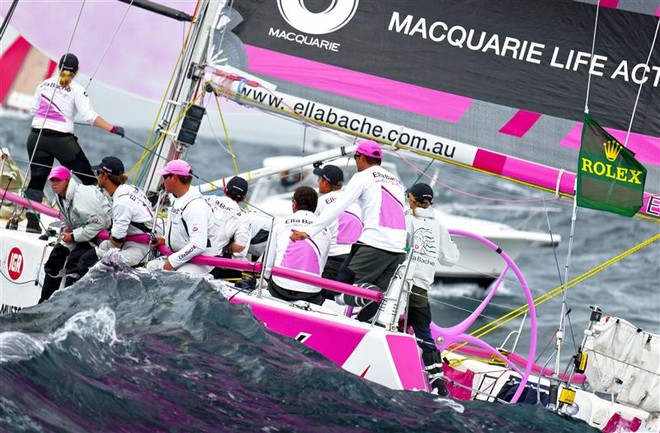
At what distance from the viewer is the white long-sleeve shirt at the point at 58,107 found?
29.1ft

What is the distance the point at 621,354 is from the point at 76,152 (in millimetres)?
4080

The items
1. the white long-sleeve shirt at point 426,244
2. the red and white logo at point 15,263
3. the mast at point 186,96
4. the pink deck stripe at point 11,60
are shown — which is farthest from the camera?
the pink deck stripe at point 11,60

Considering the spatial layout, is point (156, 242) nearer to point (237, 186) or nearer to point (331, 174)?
point (237, 186)

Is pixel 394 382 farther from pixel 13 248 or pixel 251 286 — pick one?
pixel 13 248

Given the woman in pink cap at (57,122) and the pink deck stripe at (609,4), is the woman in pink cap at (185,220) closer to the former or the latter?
the woman in pink cap at (57,122)

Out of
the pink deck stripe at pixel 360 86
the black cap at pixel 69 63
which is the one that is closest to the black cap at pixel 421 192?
the pink deck stripe at pixel 360 86

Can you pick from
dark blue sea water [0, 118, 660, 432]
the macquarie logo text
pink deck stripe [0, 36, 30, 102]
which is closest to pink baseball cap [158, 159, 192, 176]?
dark blue sea water [0, 118, 660, 432]

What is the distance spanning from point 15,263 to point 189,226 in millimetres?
1638

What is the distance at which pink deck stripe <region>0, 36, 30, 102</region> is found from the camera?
11.1 m

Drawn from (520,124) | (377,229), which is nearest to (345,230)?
(377,229)

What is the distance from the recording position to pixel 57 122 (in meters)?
8.90

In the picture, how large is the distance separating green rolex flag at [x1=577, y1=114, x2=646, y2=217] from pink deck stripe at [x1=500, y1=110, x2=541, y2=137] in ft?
5.90

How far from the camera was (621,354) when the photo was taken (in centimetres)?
785

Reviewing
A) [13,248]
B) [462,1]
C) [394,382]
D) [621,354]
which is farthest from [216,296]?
[462,1]
